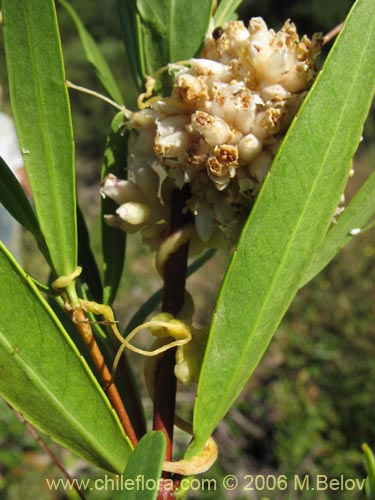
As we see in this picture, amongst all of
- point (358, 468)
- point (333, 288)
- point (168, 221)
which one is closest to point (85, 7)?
point (333, 288)

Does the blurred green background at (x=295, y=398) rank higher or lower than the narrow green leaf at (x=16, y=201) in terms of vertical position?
lower

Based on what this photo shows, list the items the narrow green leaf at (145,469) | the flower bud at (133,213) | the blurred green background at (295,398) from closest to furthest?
the narrow green leaf at (145,469), the flower bud at (133,213), the blurred green background at (295,398)

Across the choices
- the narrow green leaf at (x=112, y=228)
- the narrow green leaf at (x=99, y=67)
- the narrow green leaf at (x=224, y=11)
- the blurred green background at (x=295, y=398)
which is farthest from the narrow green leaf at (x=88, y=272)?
the blurred green background at (x=295, y=398)

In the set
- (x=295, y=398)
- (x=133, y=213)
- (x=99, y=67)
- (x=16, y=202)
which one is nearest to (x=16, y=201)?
(x=16, y=202)

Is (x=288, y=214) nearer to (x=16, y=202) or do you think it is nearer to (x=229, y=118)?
(x=229, y=118)

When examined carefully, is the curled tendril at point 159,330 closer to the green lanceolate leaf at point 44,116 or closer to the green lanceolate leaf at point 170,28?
the green lanceolate leaf at point 44,116

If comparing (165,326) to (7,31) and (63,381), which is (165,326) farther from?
(7,31)
